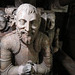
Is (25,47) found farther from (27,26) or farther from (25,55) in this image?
(27,26)

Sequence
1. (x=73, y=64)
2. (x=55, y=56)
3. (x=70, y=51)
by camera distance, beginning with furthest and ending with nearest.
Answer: (x=70, y=51)
(x=55, y=56)
(x=73, y=64)

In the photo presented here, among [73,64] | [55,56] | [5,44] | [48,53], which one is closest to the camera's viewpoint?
[5,44]

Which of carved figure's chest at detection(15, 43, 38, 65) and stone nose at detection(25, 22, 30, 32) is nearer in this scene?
stone nose at detection(25, 22, 30, 32)

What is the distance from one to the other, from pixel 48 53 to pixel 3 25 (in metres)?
0.45

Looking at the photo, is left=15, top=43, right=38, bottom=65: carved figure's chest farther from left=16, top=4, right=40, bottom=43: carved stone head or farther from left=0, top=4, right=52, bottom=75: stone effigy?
left=16, top=4, right=40, bottom=43: carved stone head

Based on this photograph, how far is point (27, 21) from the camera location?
1.07 m

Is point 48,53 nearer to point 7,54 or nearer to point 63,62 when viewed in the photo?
point 7,54

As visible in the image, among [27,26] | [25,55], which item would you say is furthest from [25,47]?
[27,26]

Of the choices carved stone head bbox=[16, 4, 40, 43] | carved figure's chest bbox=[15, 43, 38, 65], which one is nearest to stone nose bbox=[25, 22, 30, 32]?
carved stone head bbox=[16, 4, 40, 43]

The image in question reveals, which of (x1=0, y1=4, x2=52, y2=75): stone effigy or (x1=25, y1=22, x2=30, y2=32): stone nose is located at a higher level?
(x1=25, y1=22, x2=30, y2=32): stone nose

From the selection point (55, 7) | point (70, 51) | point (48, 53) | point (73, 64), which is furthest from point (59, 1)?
point (70, 51)

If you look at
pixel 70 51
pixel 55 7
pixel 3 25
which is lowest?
pixel 70 51

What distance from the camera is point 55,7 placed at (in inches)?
61.4

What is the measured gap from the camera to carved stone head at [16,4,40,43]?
1071mm
